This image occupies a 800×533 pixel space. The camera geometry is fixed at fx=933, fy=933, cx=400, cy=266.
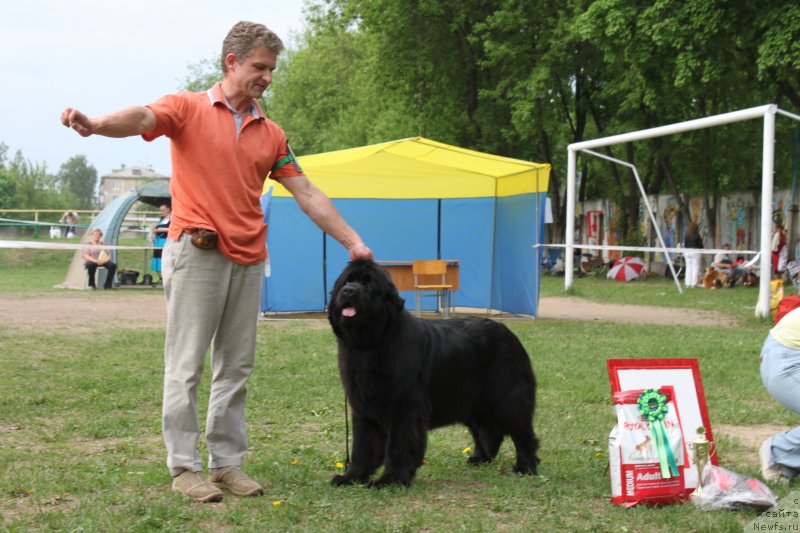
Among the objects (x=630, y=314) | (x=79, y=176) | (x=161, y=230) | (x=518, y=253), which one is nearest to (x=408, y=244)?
(x=518, y=253)

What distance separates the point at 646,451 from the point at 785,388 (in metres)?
1.07

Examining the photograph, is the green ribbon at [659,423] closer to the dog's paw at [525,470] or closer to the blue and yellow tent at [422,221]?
the dog's paw at [525,470]

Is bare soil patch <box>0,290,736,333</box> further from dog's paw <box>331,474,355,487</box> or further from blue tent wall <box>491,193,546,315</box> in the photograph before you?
dog's paw <box>331,474,355,487</box>

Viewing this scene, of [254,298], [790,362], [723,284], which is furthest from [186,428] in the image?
[723,284]

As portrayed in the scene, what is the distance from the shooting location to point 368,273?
189 inches

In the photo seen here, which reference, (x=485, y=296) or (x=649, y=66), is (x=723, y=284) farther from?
(x=485, y=296)

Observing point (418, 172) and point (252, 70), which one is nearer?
point (252, 70)

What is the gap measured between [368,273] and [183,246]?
3.08 feet

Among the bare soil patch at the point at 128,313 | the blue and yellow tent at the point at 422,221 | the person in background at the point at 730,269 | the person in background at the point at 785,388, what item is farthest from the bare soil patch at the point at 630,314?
the person in background at the point at 785,388

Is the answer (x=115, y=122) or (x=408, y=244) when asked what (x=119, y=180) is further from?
(x=115, y=122)

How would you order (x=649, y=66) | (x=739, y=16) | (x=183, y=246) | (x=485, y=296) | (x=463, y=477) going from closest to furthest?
1. (x=183, y=246)
2. (x=463, y=477)
3. (x=485, y=296)
4. (x=739, y=16)
5. (x=649, y=66)

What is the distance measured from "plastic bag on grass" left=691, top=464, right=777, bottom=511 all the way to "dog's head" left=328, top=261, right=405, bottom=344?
5.66 ft

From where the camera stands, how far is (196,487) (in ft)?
14.9

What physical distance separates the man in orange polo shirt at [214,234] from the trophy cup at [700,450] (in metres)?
2.18
